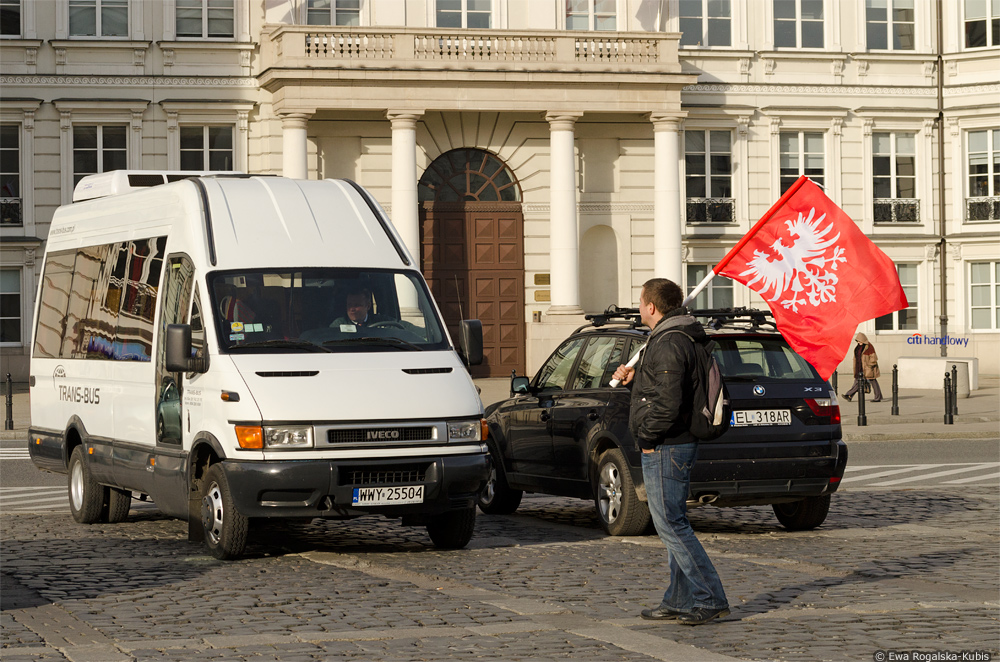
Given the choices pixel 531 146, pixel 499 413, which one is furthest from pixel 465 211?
pixel 499 413

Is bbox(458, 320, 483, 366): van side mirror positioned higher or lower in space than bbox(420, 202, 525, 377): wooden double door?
lower

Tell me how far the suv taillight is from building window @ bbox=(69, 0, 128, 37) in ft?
91.6

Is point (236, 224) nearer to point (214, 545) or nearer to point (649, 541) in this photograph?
point (214, 545)

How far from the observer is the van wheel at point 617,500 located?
37.2 ft

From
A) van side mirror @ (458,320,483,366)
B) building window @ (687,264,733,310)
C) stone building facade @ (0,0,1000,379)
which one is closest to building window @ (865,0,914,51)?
stone building facade @ (0,0,1000,379)

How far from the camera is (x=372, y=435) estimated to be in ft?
33.5

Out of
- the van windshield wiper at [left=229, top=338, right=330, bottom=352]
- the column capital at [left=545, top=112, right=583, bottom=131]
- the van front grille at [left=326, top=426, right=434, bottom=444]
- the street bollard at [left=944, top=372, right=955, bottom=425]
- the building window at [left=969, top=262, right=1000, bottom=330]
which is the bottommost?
the street bollard at [left=944, top=372, right=955, bottom=425]

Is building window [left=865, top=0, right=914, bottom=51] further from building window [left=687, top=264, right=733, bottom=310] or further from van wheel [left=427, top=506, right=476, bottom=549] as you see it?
van wheel [left=427, top=506, right=476, bottom=549]

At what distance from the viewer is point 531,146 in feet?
120

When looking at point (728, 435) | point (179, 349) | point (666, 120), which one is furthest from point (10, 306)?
point (728, 435)

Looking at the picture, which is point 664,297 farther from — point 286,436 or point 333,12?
point 333,12

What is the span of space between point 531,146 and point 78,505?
979 inches

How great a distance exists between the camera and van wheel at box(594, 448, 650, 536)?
11344 mm

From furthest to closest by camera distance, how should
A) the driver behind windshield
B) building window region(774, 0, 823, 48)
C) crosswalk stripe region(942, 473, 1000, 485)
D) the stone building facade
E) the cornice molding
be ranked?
building window region(774, 0, 823, 48), the cornice molding, the stone building facade, crosswalk stripe region(942, 473, 1000, 485), the driver behind windshield
